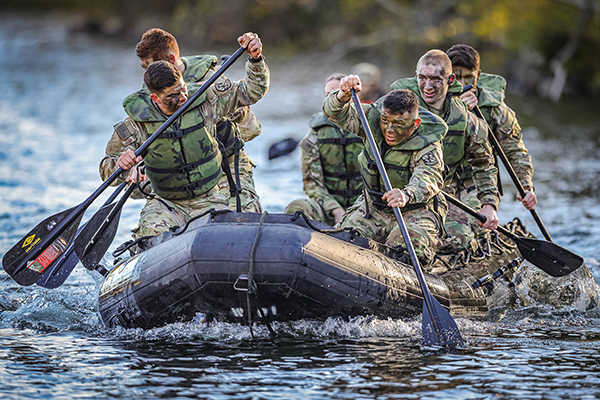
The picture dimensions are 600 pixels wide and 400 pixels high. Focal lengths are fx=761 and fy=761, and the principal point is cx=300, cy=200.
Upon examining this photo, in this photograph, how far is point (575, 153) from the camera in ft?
46.4

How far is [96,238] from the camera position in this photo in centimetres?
517

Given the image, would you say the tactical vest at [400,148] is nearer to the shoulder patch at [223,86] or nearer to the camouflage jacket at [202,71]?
the shoulder patch at [223,86]

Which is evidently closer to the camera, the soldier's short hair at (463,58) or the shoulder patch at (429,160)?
the shoulder patch at (429,160)

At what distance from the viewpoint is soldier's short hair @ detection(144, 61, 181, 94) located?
4.74 m

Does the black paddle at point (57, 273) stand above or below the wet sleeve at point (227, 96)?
below

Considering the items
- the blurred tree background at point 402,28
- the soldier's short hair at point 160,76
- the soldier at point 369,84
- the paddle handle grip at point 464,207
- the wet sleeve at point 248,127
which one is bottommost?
the paddle handle grip at point 464,207

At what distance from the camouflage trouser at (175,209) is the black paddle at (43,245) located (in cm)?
34

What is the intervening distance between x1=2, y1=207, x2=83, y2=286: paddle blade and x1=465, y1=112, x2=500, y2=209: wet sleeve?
2.89 m

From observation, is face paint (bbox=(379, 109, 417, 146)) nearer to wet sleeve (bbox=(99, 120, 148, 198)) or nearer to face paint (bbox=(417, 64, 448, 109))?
face paint (bbox=(417, 64, 448, 109))

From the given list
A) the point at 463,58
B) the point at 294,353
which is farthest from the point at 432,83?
the point at 294,353

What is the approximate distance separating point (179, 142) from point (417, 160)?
156 centimetres

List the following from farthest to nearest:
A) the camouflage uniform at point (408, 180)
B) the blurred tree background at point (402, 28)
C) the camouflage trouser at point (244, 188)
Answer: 1. the blurred tree background at point (402, 28)
2. the camouflage trouser at point (244, 188)
3. the camouflage uniform at point (408, 180)

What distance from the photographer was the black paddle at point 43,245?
518 centimetres

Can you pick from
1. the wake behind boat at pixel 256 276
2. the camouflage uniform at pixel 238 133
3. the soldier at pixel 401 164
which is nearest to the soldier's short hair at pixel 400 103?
the soldier at pixel 401 164
